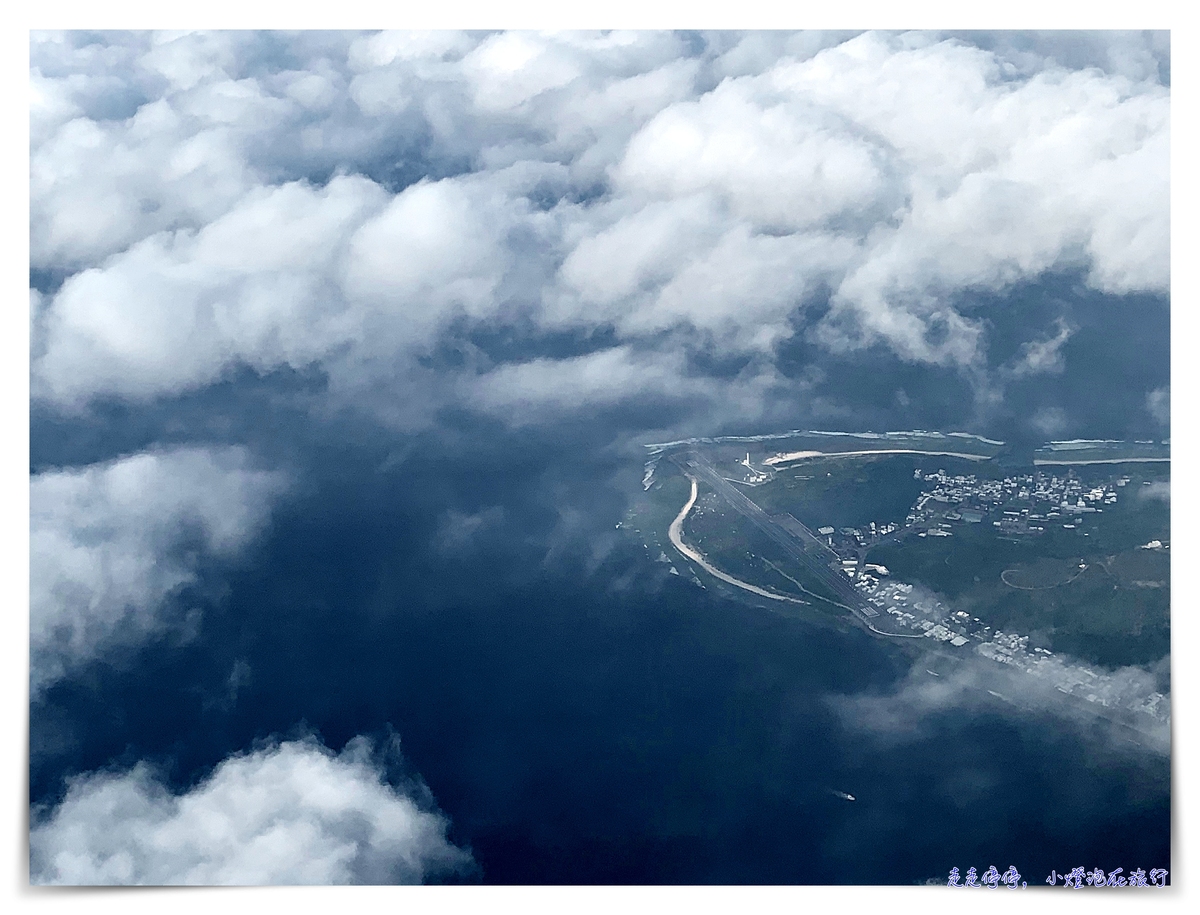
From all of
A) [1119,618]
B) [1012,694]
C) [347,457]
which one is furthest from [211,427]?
[1119,618]

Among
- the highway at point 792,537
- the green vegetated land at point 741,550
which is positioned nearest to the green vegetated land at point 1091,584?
the highway at point 792,537

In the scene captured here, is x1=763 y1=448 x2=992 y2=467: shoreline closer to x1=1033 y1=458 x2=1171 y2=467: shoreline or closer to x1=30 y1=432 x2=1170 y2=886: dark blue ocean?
x1=1033 y1=458 x2=1171 y2=467: shoreline

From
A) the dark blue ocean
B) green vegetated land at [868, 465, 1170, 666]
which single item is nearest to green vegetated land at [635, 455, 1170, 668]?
green vegetated land at [868, 465, 1170, 666]

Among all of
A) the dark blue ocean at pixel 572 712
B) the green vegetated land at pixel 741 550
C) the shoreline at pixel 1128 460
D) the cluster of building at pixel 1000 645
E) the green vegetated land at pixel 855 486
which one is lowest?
the dark blue ocean at pixel 572 712

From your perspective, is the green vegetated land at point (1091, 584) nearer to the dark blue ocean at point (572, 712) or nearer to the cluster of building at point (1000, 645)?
the cluster of building at point (1000, 645)

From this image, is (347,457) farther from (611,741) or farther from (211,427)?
(611,741)

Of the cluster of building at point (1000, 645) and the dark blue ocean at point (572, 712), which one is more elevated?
the cluster of building at point (1000, 645)
